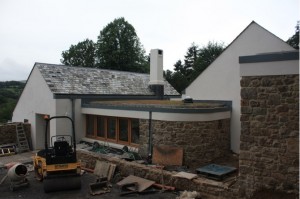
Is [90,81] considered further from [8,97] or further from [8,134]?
[8,97]

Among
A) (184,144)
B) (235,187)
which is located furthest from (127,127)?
(235,187)

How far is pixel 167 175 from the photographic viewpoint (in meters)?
10.8

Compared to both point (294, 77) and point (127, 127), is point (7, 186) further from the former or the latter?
point (294, 77)

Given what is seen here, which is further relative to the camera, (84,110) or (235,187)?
(84,110)

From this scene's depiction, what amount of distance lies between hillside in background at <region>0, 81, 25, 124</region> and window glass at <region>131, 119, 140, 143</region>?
23288mm

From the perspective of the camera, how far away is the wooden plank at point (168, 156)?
1262 cm

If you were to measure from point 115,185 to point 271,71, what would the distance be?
7.20 metres

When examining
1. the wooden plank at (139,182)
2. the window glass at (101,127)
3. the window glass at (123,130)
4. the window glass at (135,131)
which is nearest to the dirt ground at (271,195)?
the wooden plank at (139,182)

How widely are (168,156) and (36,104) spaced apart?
10.3 m

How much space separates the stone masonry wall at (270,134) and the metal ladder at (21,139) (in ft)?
48.0

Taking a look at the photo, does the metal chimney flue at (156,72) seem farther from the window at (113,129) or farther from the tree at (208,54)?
the tree at (208,54)

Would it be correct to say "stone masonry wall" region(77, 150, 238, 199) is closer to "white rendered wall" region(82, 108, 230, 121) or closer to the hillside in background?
"white rendered wall" region(82, 108, 230, 121)

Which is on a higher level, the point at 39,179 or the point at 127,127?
the point at 127,127

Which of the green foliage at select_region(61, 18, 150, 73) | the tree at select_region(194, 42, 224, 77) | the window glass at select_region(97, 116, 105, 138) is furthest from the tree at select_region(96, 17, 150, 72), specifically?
the window glass at select_region(97, 116, 105, 138)
